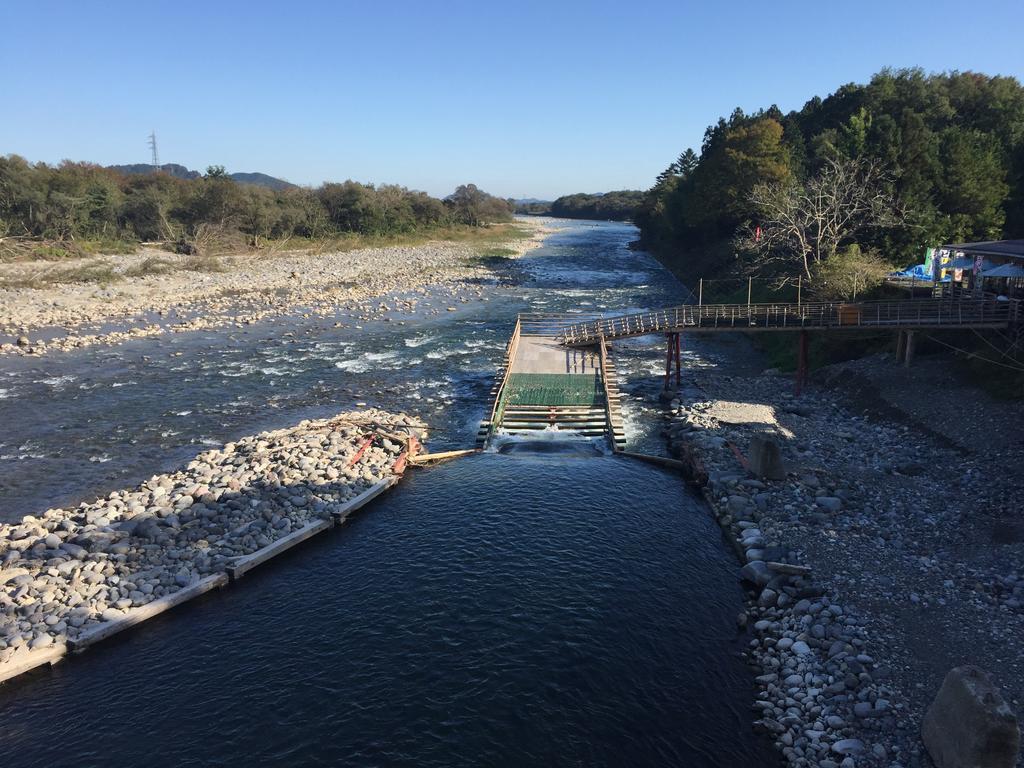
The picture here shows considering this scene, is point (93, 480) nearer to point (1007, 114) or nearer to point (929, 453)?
point (929, 453)

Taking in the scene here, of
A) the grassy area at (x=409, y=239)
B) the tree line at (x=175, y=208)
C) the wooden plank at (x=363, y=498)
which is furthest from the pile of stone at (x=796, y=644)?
the grassy area at (x=409, y=239)

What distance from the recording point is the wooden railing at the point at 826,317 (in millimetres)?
28219

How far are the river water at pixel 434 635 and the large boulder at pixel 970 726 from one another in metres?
2.79

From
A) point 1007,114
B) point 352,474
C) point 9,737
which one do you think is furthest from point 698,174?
point 9,737

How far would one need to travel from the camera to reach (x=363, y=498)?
2161cm

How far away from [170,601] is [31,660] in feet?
9.42

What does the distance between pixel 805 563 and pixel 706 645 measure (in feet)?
13.4

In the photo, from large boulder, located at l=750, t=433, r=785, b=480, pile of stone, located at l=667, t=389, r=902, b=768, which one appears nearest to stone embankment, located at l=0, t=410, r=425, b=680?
pile of stone, located at l=667, t=389, r=902, b=768

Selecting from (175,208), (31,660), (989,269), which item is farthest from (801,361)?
(175,208)

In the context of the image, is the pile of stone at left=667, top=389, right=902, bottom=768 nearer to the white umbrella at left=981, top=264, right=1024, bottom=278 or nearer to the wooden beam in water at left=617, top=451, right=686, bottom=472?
the wooden beam in water at left=617, top=451, right=686, bottom=472

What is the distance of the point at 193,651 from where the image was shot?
1474 centimetres

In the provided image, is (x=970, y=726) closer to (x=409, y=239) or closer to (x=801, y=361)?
(x=801, y=361)

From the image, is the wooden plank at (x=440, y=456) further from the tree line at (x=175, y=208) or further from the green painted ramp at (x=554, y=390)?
the tree line at (x=175, y=208)

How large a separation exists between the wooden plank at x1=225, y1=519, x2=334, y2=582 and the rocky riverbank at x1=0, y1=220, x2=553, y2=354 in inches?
1195
